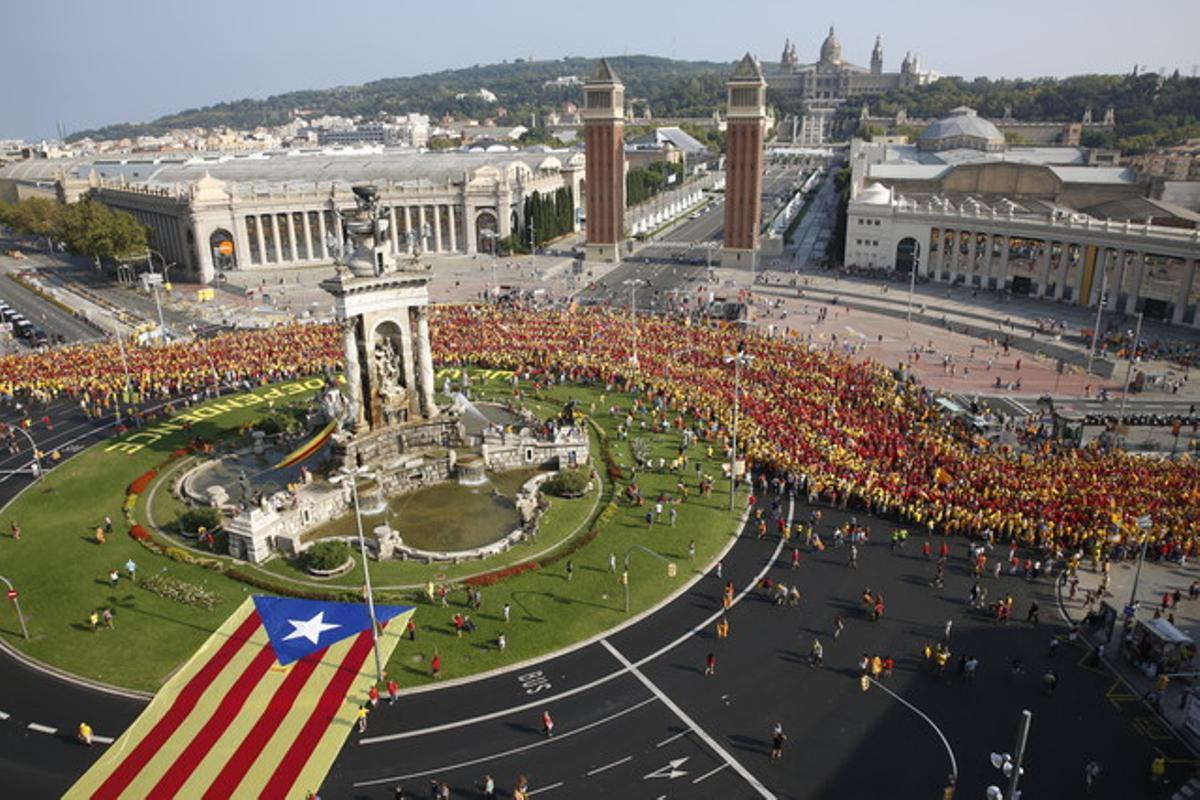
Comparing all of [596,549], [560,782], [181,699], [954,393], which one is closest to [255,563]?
[181,699]

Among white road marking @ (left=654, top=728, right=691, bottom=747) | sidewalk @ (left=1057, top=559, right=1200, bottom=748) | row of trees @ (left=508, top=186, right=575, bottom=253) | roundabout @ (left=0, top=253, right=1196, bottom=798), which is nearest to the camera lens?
roundabout @ (left=0, top=253, right=1196, bottom=798)

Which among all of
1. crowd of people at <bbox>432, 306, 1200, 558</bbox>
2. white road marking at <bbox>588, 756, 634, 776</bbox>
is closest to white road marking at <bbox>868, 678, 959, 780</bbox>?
white road marking at <bbox>588, 756, 634, 776</bbox>

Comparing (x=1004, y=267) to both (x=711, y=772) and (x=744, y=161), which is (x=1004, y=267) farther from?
(x=711, y=772)

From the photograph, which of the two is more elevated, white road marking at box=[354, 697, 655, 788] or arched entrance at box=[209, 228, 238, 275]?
arched entrance at box=[209, 228, 238, 275]

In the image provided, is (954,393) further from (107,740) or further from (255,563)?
(107,740)

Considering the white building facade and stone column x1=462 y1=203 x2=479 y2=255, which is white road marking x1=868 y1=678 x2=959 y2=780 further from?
stone column x1=462 y1=203 x2=479 y2=255

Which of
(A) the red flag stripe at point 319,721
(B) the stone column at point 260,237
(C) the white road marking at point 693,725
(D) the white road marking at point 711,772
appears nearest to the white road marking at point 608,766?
(D) the white road marking at point 711,772

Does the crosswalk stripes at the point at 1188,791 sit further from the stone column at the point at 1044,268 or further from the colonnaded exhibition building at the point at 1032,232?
the stone column at the point at 1044,268
